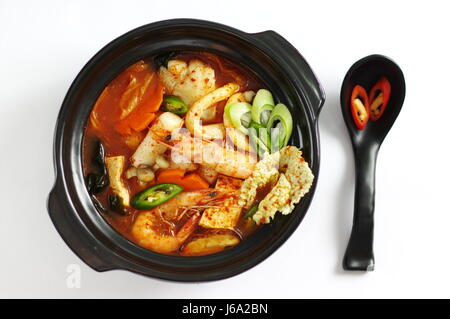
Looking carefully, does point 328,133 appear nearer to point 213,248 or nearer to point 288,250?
point 288,250

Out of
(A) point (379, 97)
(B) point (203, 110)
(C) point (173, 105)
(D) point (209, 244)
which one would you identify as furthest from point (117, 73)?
(A) point (379, 97)

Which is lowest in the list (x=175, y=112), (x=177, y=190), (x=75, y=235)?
(x=75, y=235)

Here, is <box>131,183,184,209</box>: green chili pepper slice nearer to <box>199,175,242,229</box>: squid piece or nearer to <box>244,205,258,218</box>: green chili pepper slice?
<box>199,175,242,229</box>: squid piece

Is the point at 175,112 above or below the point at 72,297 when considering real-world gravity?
above

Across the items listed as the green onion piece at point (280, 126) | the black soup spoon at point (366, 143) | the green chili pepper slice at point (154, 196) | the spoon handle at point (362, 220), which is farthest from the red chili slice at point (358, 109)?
the green chili pepper slice at point (154, 196)

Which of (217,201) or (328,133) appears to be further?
(328,133)

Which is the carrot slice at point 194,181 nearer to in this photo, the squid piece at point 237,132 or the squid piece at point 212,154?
the squid piece at point 212,154
